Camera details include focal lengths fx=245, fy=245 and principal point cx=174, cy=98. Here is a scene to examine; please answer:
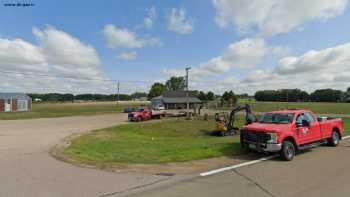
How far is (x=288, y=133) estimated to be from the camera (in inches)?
344

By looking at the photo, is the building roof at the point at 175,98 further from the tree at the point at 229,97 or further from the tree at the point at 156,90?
the tree at the point at 156,90

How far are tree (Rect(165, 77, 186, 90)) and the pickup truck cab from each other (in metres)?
99.4

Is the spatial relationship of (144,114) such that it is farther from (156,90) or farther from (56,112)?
(156,90)

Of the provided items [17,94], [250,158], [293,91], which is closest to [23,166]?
[250,158]

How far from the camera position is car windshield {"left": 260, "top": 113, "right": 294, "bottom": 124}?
9.56 metres

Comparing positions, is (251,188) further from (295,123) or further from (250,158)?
(295,123)

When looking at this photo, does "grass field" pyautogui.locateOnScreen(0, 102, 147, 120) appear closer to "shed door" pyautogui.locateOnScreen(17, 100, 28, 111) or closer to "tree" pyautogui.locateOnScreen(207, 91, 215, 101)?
"shed door" pyautogui.locateOnScreen(17, 100, 28, 111)

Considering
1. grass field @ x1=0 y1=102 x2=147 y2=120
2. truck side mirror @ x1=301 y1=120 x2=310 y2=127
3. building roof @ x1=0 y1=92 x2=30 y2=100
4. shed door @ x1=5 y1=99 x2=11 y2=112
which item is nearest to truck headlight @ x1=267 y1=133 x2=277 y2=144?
truck side mirror @ x1=301 y1=120 x2=310 y2=127

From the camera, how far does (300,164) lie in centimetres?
773

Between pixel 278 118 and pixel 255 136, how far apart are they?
1.67m

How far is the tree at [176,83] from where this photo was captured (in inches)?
4341

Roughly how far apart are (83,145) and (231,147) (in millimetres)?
6681

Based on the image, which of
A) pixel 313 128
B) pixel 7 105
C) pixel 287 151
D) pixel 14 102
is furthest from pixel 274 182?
pixel 14 102

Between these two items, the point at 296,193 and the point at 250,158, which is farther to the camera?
the point at 250,158
